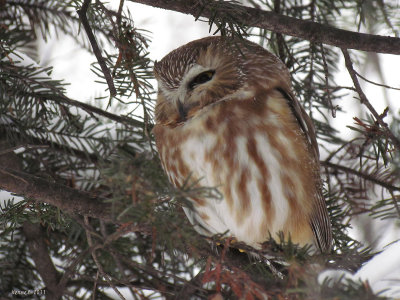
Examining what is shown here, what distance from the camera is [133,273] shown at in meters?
2.72

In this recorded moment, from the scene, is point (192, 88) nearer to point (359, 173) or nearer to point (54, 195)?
point (54, 195)

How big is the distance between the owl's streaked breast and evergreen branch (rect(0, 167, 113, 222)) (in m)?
0.61

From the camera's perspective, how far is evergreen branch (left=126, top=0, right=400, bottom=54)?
2.19 m

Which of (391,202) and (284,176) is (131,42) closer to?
(284,176)

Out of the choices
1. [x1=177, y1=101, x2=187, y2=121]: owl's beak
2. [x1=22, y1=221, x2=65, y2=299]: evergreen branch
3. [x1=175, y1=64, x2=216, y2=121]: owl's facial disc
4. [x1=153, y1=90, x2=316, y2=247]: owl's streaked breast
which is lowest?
[x1=22, y1=221, x2=65, y2=299]: evergreen branch

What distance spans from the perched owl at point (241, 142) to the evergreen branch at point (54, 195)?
26.5 inches

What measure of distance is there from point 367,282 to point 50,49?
498 centimetres

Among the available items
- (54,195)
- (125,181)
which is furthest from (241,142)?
(125,181)

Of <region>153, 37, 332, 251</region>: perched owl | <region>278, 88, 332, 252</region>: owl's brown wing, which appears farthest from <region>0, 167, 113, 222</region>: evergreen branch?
<region>278, 88, 332, 252</region>: owl's brown wing

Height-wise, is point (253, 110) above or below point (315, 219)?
above

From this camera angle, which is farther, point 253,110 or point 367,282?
point 253,110

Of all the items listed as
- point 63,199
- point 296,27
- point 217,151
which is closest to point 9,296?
point 63,199

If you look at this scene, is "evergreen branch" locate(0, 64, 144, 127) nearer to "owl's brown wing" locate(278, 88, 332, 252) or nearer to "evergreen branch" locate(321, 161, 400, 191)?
→ "owl's brown wing" locate(278, 88, 332, 252)

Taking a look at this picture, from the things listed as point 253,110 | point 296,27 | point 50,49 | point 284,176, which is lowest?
point 284,176
